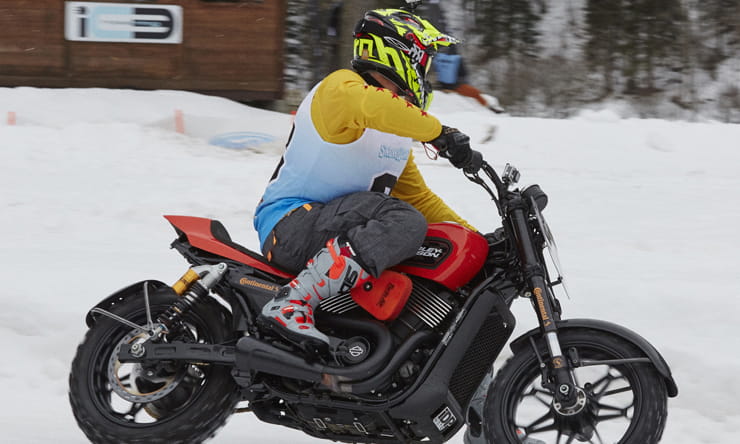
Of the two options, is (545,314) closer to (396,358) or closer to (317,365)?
(396,358)

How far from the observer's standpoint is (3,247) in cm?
656

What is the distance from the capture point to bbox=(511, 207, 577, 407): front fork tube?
135 inches

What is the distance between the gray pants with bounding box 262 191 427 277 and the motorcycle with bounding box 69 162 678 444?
0.39 feet

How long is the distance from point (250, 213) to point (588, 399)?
448 cm

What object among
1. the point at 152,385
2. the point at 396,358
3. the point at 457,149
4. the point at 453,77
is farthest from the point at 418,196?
the point at 453,77

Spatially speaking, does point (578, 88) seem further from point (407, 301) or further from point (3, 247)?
point (407, 301)

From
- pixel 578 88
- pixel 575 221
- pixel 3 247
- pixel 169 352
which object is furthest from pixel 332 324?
pixel 578 88

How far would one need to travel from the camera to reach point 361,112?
3.57 meters

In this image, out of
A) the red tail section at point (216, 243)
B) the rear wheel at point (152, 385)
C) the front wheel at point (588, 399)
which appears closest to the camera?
the front wheel at point (588, 399)

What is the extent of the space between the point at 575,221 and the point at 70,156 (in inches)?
190

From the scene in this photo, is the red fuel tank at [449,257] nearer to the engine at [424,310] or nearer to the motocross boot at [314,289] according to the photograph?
the engine at [424,310]

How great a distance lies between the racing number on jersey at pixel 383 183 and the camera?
392cm

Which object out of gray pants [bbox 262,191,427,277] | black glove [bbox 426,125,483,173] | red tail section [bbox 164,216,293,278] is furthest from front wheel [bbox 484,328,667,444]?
red tail section [bbox 164,216,293,278]

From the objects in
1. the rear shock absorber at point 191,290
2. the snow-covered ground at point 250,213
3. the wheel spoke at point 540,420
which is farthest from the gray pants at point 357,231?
the snow-covered ground at point 250,213
